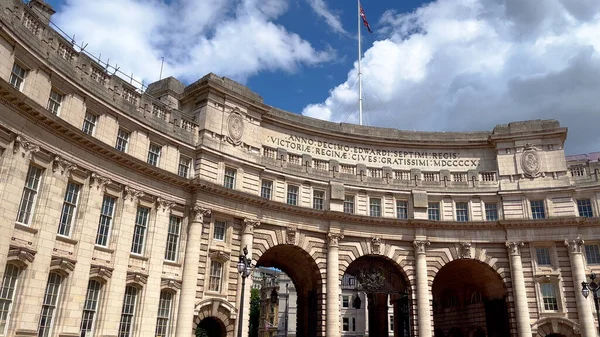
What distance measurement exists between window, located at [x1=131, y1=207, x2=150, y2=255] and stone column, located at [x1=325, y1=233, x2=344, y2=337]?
551 inches

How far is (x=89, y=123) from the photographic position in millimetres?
26828

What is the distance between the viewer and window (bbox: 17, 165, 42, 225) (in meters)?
22.6

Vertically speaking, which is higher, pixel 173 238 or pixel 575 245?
pixel 575 245

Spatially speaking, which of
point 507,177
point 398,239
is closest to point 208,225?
point 398,239

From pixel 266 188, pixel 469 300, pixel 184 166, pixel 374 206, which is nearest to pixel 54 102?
pixel 184 166

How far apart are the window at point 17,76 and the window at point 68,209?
5457mm

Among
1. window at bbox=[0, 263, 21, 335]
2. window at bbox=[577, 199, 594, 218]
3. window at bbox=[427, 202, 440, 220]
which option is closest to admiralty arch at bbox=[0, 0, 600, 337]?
window at bbox=[0, 263, 21, 335]

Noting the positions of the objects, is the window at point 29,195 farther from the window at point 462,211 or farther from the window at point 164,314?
the window at point 462,211

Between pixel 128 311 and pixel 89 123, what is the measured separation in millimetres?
10757

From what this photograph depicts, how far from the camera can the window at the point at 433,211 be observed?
40.2 m

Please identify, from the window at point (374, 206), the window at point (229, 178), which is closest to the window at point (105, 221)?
the window at point (229, 178)

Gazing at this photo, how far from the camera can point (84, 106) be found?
2628 centimetres

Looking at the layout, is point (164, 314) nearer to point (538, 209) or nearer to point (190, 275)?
point (190, 275)

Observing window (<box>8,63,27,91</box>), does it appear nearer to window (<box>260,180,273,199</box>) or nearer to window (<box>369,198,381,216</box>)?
window (<box>260,180,273,199</box>)
